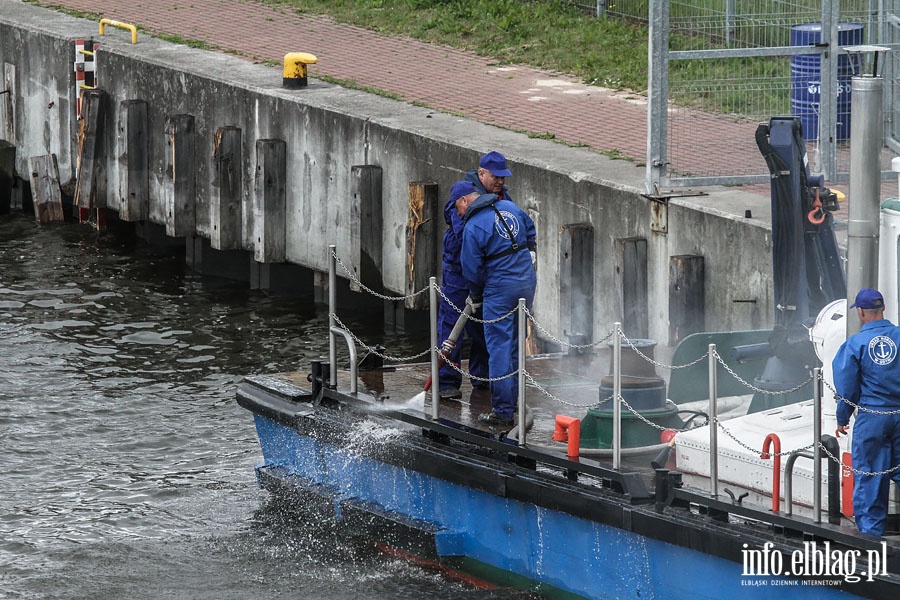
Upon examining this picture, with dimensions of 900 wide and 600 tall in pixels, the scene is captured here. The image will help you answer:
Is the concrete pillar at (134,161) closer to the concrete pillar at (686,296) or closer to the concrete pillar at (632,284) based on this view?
the concrete pillar at (632,284)

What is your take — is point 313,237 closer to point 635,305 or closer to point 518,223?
point 635,305

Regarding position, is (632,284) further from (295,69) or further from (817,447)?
(295,69)

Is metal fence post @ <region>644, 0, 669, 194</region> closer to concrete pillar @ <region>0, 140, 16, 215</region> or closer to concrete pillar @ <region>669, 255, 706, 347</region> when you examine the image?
concrete pillar @ <region>669, 255, 706, 347</region>

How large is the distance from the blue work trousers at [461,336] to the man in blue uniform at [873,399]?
9.71 feet

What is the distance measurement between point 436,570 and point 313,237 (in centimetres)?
753

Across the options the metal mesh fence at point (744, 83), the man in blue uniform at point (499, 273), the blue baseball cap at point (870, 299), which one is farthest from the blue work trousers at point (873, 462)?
the metal mesh fence at point (744, 83)

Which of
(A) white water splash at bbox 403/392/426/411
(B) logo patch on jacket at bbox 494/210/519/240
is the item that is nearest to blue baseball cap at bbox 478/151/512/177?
(B) logo patch on jacket at bbox 494/210/519/240

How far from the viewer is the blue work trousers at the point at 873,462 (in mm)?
8070

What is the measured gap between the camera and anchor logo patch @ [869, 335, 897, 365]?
26.4ft

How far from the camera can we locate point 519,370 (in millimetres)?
9602

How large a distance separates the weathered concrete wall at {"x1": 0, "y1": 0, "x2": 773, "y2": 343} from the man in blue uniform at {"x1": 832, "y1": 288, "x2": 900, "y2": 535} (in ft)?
14.4

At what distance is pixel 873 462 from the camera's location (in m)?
8.11

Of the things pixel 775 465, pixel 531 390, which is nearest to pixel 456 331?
pixel 531 390

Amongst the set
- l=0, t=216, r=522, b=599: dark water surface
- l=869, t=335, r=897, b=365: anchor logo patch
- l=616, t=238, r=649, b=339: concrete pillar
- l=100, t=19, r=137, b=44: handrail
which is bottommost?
l=0, t=216, r=522, b=599: dark water surface
